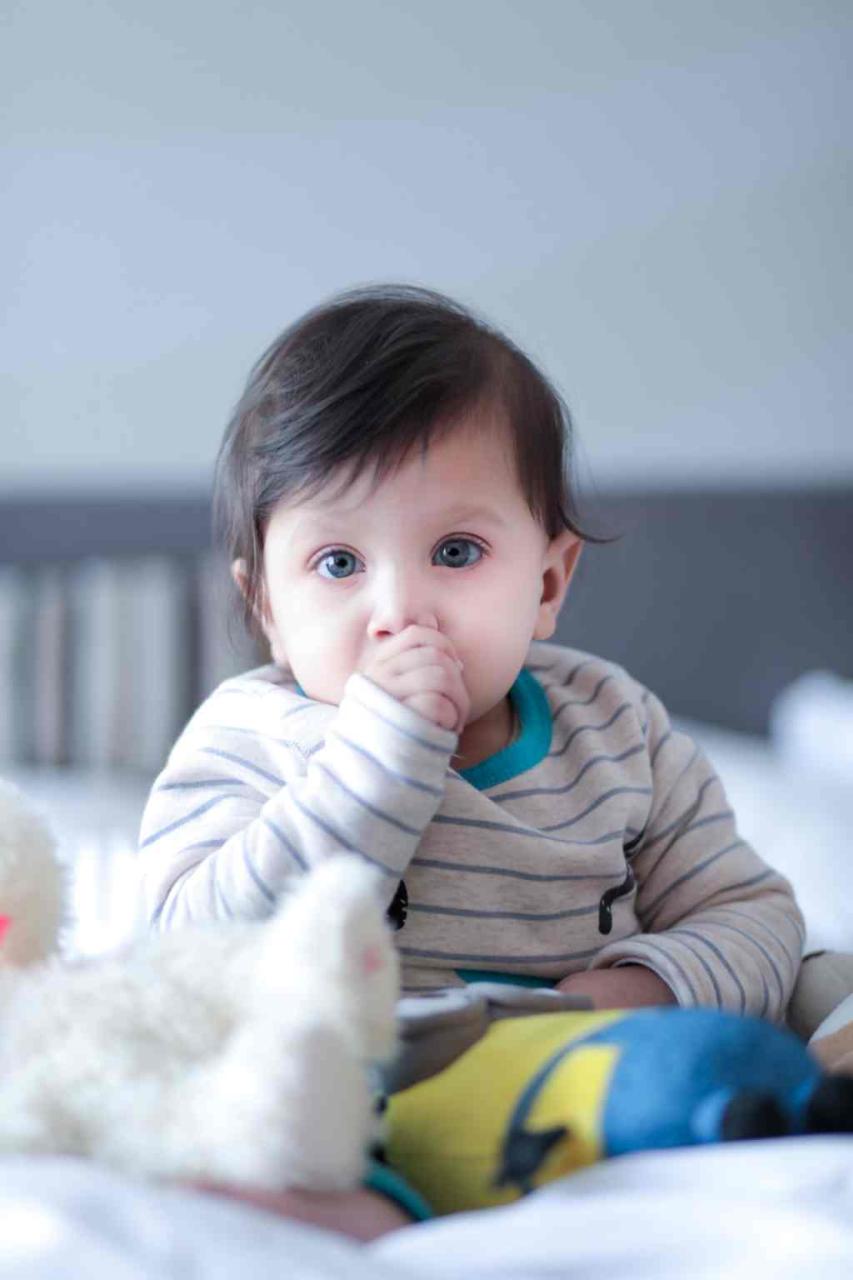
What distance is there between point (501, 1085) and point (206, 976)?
13 centimetres

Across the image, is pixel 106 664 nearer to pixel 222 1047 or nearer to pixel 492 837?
pixel 492 837

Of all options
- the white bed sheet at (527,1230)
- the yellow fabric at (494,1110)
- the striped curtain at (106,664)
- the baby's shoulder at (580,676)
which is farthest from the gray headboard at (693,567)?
the white bed sheet at (527,1230)

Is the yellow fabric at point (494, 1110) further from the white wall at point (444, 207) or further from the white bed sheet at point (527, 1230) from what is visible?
the white wall at point (444, 207)

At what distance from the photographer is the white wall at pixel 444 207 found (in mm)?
2703

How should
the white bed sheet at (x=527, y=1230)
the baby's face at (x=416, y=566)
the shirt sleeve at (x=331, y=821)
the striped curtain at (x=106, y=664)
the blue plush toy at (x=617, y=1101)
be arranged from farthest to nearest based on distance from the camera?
the striped curtain at (x=106, y=664) < the baby's face at (x=416, y=566) < the shirt sleeve at (x=331, y=821) < the blue plush toy at (x=617, y=1101) < the white bed sheet at (x=527, y=1230)

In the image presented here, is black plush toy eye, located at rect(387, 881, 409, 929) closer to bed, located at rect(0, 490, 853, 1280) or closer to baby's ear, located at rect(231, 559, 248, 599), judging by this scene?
baby's ear, located at rect(231, 559, 248, 599)

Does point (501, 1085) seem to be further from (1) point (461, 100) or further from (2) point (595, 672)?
(1) point (461, 100)

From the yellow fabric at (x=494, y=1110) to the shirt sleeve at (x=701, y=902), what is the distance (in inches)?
9.3

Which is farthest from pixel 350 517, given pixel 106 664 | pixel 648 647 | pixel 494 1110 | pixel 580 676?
pixel 648 647

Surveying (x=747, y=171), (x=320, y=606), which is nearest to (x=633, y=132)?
(x=747, y=171)

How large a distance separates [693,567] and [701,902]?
5.80 ft

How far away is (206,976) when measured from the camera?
563 millimetres

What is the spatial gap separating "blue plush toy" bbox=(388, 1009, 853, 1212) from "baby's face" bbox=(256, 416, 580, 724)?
34cm

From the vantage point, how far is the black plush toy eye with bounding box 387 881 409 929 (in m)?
0.85
